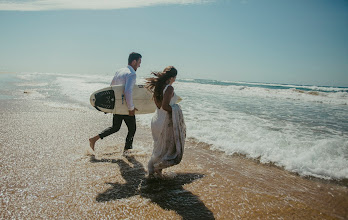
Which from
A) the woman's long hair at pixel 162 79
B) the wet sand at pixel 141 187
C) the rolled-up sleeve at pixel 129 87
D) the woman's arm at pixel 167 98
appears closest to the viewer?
the wet sand at pixel 141 187

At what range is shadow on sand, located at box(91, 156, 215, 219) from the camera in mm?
2574

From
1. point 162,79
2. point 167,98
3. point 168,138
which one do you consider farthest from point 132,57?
point 168,138

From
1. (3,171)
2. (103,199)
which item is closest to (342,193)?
(103,199)

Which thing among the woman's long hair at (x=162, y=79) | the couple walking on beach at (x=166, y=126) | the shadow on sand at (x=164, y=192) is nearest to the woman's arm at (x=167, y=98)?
the couple walking on beach at (x=166, y=126)

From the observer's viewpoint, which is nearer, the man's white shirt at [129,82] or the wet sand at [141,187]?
the wet sand at [141,187]

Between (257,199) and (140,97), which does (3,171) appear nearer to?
(140,97)

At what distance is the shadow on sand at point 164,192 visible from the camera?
8.45ft

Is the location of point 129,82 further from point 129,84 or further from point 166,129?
point 166,129

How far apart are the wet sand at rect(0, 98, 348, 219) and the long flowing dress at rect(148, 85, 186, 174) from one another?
0.34 metres

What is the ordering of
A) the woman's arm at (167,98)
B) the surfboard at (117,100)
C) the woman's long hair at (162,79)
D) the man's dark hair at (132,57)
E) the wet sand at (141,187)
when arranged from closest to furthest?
1. the wet sand at (141,187)
2. the woman's arm at (167,98)
3. the woman's long hair at (162,79)
4. the man's dark hair at (132,57)
5. the surfboard at (117,100)

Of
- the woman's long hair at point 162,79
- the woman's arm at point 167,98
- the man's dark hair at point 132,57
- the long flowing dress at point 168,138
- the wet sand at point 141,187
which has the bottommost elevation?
the wet sand at point 141,187

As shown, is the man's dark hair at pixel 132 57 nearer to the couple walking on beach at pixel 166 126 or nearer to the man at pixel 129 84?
the man at pixel 129 84

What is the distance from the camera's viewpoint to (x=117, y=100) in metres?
4.49

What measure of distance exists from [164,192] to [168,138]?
752mm
